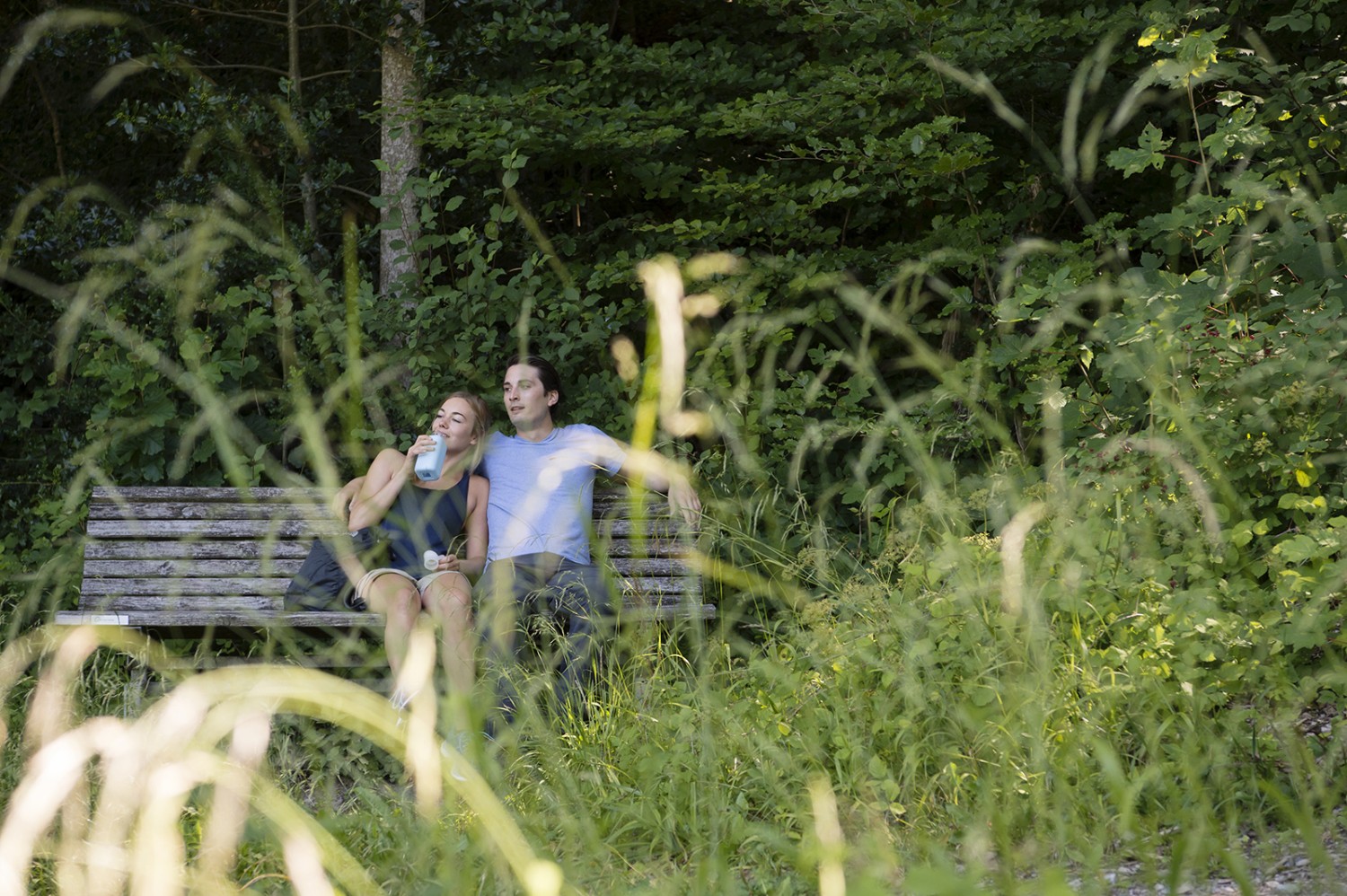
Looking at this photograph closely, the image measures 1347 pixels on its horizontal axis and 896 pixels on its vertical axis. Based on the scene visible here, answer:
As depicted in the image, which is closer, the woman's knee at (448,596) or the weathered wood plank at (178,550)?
the woman's knee at (448,596)

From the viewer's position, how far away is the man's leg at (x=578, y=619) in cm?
355

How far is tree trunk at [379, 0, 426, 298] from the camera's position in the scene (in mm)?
5473

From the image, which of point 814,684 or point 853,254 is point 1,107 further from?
point 814,684

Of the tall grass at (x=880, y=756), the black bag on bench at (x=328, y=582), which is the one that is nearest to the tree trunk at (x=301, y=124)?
the black bag on bench at (x=328, y=582)

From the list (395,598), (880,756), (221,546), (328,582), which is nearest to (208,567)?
(221,546)

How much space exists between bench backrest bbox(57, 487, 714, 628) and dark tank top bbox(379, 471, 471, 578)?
239mm

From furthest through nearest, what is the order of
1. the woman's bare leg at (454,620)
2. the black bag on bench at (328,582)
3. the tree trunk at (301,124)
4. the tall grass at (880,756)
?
the tree trunk at (301,124), the black bag on bench at (328,582), the woman's bare leg at (454,620), the tall grass at (880,756)

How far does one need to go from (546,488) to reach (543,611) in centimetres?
53

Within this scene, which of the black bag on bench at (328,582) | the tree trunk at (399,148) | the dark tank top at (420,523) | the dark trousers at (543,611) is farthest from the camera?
the tree trunk at (399,148)

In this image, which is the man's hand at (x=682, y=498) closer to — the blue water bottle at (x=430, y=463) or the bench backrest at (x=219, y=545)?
the bench backrest at (x=219, y=545)

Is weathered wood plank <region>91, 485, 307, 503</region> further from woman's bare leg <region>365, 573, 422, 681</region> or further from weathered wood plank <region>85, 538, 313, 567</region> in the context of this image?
woman's bare leg <region>365, 573, 422, 681</region>

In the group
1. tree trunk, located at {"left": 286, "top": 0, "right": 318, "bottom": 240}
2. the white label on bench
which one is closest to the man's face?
the white label on bench

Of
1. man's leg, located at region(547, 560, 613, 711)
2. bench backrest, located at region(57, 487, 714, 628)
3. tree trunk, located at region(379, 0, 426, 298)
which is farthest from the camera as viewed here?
tree trunk, located at region(379, 0, 426, 298)

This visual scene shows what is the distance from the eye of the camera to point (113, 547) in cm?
464
